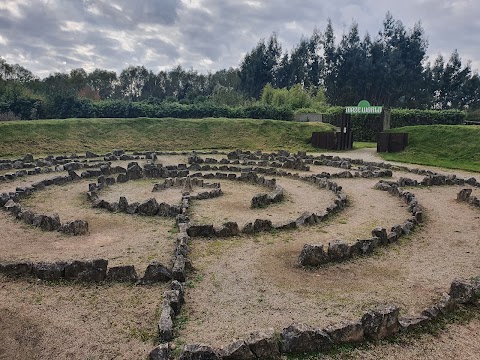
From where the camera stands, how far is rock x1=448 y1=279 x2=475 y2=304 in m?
10.0

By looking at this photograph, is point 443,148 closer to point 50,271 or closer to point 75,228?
point 75,228

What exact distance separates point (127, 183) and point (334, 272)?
52.9 ft

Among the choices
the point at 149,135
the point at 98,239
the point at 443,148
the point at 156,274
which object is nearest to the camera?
the point at 156,274

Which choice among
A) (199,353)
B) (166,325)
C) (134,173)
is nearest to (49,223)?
(166,325)

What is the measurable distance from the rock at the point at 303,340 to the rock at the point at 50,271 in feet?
20.1

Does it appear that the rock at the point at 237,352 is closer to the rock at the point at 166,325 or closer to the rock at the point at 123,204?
the rock at the point at 166,325

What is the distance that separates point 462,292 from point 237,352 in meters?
5.71

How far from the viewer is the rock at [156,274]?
11.0 metres

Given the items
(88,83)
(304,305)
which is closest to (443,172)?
(304,305)

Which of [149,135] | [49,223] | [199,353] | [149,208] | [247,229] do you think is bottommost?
[199,353]

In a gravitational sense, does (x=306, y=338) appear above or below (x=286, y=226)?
below

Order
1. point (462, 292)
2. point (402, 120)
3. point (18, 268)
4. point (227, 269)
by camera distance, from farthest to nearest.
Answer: point (402, 120)
point (227, 269)
point (18, 268)
point (462, 292)

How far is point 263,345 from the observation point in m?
7.85

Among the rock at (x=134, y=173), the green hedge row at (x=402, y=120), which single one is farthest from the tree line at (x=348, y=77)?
the rock at (x=134, y=173)
